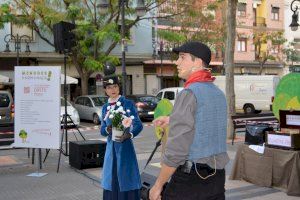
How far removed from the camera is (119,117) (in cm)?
561

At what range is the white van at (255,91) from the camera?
26.9 meters

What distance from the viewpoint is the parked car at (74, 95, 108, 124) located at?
2303cm

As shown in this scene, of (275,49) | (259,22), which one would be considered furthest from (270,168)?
(259,22)

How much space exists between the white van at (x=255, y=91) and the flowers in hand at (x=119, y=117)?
2186 centimetres

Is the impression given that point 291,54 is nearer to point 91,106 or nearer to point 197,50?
point 91,106

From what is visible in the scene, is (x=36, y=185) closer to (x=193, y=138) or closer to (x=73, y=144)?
(x=73, y=144)

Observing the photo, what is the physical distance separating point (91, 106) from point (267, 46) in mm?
23709

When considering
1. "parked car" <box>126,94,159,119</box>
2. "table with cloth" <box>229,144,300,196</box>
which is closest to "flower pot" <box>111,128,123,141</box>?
"table with cloth" <box>229,144,300,196</box>

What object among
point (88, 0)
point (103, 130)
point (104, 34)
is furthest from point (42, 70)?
point (88, 0)

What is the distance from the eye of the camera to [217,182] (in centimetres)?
351

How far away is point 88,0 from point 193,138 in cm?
2474

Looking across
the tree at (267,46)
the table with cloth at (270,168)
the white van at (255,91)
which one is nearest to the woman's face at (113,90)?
→ the table with cloth at (270,168)

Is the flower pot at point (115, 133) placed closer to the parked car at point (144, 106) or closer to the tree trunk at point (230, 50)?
the tree trunk at point (230, 50)

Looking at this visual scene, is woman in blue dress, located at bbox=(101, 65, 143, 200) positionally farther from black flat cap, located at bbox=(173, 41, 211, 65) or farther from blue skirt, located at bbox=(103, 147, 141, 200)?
black flat cap, located at bbox=(173, 41, 211, 65)
